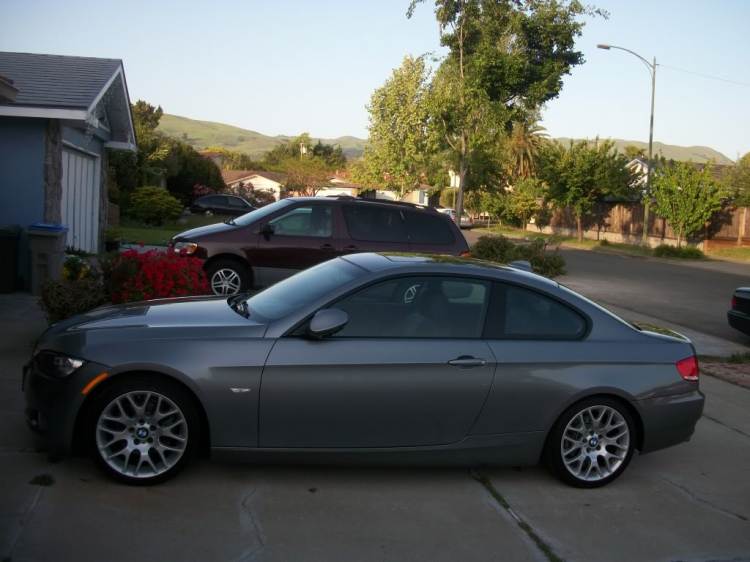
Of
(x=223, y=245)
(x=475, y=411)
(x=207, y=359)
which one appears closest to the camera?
(x=207, y=359)

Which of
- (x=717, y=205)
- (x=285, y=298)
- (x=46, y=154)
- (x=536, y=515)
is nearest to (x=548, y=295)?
(x=536, y=515)

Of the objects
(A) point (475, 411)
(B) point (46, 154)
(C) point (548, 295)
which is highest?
(B) point (46, 154)

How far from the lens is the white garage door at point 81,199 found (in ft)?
46.2

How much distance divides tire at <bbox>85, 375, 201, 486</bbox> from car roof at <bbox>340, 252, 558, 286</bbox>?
1.57 m

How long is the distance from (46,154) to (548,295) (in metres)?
9.47

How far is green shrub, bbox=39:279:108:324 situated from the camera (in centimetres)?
736

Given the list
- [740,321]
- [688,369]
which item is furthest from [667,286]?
[688,369]

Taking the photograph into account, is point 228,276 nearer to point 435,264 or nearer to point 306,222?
point 306,222

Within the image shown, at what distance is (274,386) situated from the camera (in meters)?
4.70

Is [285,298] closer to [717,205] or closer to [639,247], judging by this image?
[717,205]

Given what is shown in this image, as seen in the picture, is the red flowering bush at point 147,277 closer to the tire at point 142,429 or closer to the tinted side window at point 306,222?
the tire at point 142,429

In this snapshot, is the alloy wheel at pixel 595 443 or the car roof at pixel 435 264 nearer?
the alloy wheel at pixel 595 443

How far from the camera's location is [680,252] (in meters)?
32.4

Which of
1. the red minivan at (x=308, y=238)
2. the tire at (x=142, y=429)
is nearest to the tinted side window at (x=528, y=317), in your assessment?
the tire at (x=142, y=429)
